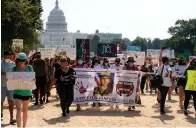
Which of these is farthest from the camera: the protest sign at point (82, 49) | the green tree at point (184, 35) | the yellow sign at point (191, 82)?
the green tree at point (184, 35)

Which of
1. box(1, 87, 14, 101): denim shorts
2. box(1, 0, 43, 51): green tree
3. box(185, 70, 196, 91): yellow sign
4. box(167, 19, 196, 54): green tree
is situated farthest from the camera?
box(167, 19, 196, 54): green tree

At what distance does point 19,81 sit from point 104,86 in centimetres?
480

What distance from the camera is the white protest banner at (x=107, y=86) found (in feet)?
44.4

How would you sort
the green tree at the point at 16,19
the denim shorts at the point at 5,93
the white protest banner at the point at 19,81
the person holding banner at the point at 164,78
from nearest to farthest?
the white protest banner at the point at 19,81, the denim shorts at the point at 5,93, the person holding banner at the point at 164,78, the green tree at the point at 16,19

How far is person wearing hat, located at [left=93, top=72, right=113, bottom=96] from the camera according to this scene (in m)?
13.6

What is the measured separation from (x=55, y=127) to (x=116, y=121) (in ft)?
6.17

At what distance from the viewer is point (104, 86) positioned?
44.7ft

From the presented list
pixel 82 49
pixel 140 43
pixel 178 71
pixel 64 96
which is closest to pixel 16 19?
pixel 82 49

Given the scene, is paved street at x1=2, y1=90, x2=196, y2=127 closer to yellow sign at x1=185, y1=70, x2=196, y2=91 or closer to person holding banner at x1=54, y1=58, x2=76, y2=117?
person holding banner at x1=54, y1=58, x2=76, y2=117

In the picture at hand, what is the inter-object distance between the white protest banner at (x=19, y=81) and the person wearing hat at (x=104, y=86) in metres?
4.58

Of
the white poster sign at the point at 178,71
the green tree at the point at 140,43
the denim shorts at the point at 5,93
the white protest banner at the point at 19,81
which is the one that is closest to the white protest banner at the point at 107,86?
the denim shorts at the point at 5,93

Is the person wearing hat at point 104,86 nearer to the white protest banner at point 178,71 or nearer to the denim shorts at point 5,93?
the denim shorts at point 5,93

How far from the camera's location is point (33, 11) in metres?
44.6

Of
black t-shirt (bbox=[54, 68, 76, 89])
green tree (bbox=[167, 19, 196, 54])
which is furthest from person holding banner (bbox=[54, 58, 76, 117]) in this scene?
green tree (bbox=[167, 19, 196, 54])
